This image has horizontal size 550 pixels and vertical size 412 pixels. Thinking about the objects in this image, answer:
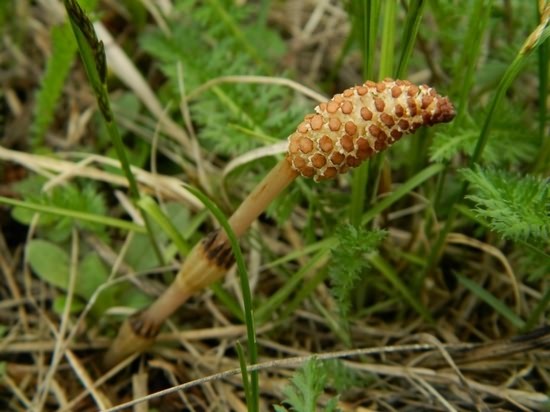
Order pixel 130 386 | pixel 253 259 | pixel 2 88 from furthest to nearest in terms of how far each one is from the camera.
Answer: pixel 2 88 < pixel 253 259 < pixel 130 386

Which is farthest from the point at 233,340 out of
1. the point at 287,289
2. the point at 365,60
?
the point at 365,60

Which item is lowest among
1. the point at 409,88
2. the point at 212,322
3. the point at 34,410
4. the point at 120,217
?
the point at 212,322

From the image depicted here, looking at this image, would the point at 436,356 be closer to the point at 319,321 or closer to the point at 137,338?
the point at 319,321

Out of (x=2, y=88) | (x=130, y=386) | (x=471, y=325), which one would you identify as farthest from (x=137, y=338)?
(x=2, y=88)

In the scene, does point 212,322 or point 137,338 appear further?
point 212,322

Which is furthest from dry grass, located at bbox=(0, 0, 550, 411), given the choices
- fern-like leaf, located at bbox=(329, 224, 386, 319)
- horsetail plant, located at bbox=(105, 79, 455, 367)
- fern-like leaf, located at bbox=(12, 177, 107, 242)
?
horsetail plant, located at bbox=(105, 79, 455, 367)

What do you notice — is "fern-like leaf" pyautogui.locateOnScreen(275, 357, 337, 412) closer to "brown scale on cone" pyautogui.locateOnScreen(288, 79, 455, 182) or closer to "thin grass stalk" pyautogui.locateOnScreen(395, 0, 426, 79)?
"brown scale on cone" pyautogui.locateOnScreen(288, 79, 455, 182)

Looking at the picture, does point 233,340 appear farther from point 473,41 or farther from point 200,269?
point 473,41

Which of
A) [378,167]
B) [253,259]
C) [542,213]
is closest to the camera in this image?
[542,213]
